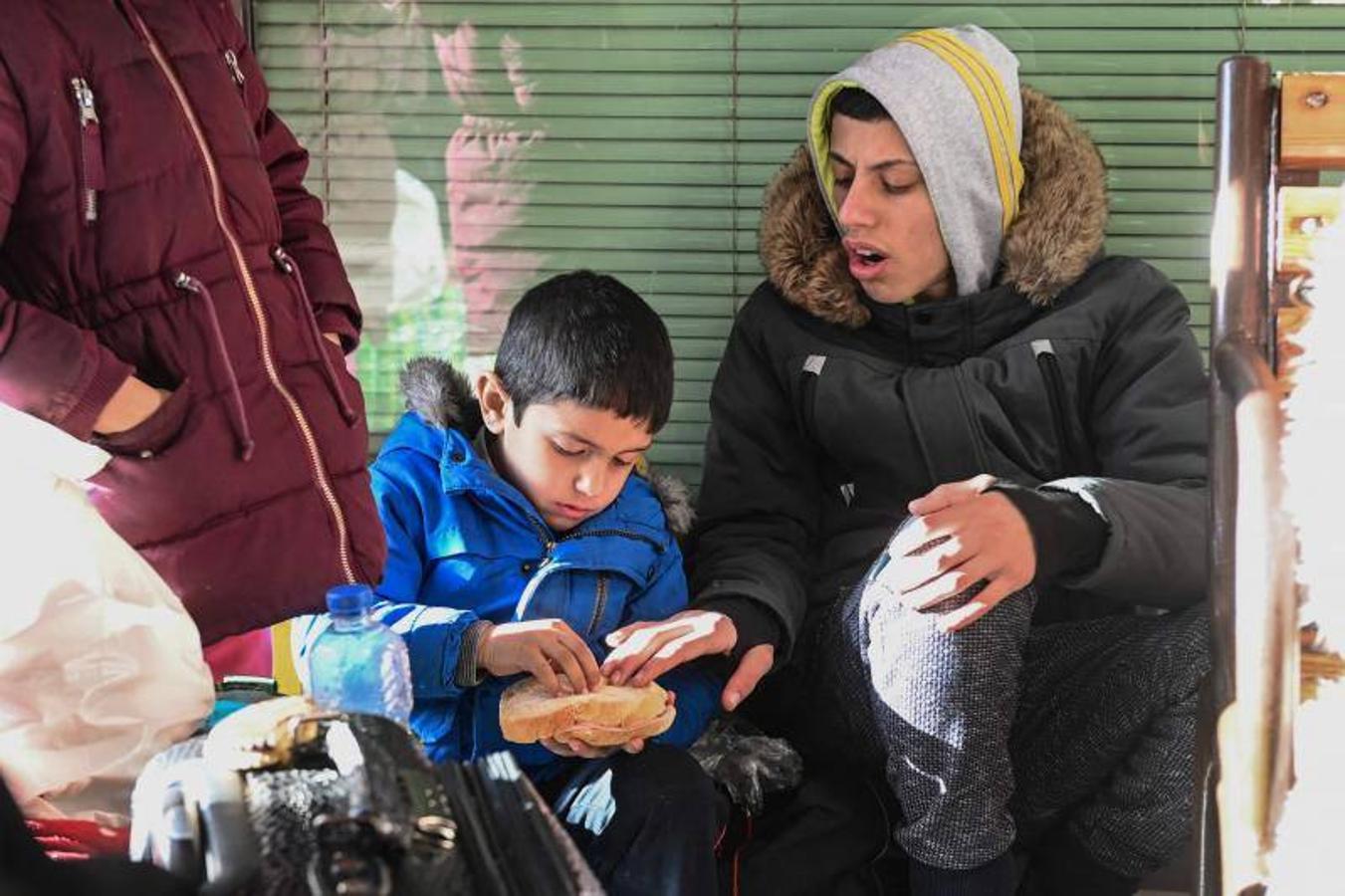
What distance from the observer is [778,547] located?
278cm

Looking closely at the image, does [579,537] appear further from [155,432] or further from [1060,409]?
[1060,409]

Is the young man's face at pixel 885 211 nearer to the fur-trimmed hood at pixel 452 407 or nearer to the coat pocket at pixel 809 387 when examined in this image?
the coat pocket at pixel 809 387

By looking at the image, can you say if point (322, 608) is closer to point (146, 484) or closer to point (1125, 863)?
point (146, 484)

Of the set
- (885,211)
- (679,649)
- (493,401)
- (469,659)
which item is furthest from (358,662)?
(885,211)

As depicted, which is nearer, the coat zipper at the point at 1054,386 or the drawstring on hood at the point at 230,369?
the drawstring on hood at the point at 230,369

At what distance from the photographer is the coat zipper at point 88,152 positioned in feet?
6.41

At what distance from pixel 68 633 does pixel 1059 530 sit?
1333 mm

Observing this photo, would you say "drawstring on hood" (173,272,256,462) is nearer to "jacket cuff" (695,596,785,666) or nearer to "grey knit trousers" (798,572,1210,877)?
"jacket cuff" (695,596,785,666)

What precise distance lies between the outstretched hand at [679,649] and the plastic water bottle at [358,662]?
38 centimetres

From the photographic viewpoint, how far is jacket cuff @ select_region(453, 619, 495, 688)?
2324 mm

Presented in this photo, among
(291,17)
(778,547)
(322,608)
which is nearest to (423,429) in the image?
(322,608)

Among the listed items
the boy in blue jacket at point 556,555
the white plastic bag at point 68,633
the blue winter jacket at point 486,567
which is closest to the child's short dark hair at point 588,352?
the boy in blue jacket at point 556,555

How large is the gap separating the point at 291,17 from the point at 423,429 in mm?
907

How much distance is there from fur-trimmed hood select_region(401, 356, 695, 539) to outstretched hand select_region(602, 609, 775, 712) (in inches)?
7.5
